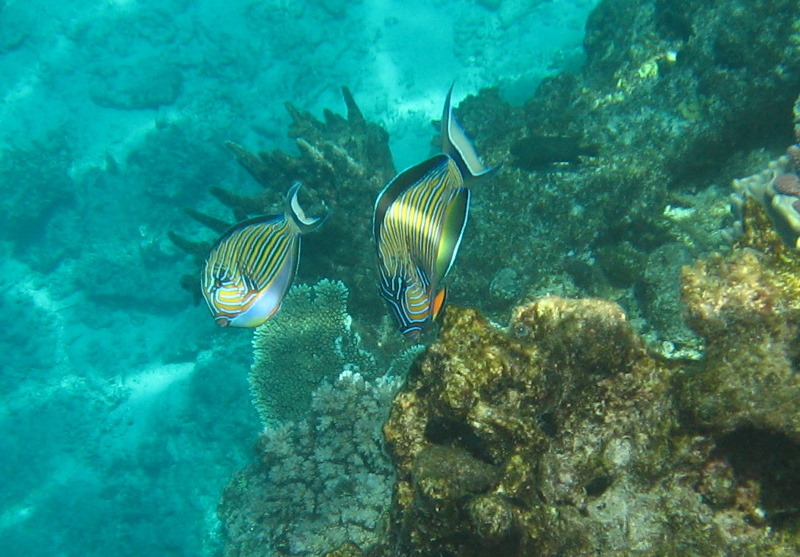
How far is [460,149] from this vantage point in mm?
2018

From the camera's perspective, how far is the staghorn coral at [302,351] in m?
4.80

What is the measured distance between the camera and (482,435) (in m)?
1.93

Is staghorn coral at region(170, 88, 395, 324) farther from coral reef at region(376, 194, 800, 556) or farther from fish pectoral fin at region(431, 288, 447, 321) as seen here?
fish pectoral fin at region(431, 288, 447, 321)

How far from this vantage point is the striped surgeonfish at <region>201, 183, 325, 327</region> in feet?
8.29

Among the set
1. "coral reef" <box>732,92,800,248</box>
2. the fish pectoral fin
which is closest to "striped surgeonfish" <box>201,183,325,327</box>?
the fish pectoral fin

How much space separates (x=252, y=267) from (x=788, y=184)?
367 cm

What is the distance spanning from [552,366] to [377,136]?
15.8 feet

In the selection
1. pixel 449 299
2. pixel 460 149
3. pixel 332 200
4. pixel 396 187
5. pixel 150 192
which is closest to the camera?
pixel 396 187

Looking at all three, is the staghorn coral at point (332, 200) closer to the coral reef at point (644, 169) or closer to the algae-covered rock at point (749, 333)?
the coral reef at point (644, 169)

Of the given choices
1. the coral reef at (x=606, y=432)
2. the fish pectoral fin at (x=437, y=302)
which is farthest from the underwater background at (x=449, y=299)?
the fish pectoral fin at (x=437, y=302)

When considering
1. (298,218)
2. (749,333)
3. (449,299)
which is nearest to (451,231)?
(298,218)

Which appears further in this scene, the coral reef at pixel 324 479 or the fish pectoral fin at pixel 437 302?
the coral reef at pixel 324 479

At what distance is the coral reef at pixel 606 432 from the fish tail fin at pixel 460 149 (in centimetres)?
61

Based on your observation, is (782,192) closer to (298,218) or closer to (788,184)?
(788,184)
